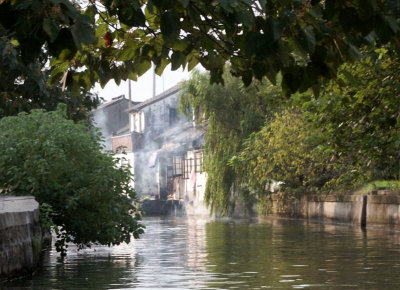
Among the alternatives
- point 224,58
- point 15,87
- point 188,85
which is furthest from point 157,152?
point 224,58

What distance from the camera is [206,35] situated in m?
6.57

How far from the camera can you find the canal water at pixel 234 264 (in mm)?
15180

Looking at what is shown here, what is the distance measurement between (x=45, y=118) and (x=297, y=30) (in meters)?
15.8

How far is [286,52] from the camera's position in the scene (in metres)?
5.65

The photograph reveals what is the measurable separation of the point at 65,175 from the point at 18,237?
5.41 m

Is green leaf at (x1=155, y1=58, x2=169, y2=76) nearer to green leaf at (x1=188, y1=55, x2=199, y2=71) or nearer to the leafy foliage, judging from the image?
green leaf at (x1=188, y1=55, x2=199, y2=71)

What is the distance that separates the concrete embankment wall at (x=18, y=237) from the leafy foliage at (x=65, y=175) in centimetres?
225

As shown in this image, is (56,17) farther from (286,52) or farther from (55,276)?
(55,276)

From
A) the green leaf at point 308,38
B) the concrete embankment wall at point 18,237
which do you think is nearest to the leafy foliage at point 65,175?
the concrete embankment wall at point 18,237

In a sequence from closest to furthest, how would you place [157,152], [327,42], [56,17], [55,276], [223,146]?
[56,17] → [327,42] → [55,276] → [223,146] → [157,152]

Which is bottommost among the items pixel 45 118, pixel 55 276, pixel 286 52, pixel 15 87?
pixel 55 276

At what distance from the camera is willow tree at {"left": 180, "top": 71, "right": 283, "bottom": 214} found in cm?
4531

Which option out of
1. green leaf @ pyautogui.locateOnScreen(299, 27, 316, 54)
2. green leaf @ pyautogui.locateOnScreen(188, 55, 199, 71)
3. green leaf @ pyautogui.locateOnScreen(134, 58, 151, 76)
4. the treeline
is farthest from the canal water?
green leaf @ pyautogui.locateOnScreen(299, 27, 316, 54)

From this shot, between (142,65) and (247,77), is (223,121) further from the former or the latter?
(247,77)
